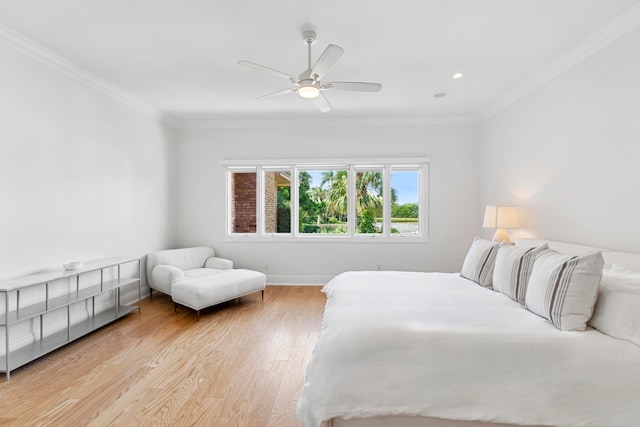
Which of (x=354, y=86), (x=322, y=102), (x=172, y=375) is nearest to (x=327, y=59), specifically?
(x=354, y=86)

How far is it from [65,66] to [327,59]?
2.71m

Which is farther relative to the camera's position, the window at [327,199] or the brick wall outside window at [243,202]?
the brick wall outside window at [243,202]

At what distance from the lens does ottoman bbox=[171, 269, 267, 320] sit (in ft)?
11.3

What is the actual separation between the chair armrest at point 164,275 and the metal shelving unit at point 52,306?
0.40 meters

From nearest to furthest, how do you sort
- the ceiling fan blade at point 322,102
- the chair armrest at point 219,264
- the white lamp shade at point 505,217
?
the ceiling fan blade at point 322,102 < the white lamp shade at point 505,217 < the chair armrest at point 219,264

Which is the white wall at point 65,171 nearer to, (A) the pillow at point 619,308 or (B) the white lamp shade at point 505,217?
(A) the pillow at point 619,308

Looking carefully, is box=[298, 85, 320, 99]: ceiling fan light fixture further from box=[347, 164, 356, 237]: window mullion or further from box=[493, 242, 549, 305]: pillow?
box=[347, 164, 356, 237]: window mullion

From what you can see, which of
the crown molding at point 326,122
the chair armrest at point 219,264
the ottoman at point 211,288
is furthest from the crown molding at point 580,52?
the chair armrest at point 219,264

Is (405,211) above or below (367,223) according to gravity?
above

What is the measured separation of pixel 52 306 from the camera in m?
2.64

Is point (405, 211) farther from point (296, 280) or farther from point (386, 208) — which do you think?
point (296, 280)

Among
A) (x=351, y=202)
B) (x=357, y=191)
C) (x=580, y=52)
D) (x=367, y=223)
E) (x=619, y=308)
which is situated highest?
(x=580, y=52)

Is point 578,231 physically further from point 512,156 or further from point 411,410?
point 411,410

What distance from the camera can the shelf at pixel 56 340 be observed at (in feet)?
7.68
